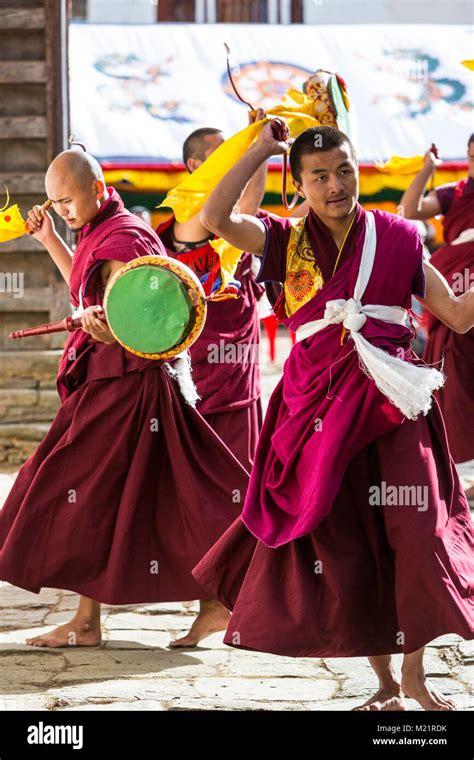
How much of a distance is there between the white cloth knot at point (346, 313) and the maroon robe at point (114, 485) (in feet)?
3.01

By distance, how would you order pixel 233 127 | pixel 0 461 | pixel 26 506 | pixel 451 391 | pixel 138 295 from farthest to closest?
pixel 233 127, pixel 0 461, pixel 451 391, pixel 26 506, pixel 138 295

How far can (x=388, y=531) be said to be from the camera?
3.54m

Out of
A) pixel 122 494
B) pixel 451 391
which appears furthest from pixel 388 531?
pixel 451 391

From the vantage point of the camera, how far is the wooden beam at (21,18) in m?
7.65

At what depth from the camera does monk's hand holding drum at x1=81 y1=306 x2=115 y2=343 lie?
4.17m

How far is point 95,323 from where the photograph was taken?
418 centimetres

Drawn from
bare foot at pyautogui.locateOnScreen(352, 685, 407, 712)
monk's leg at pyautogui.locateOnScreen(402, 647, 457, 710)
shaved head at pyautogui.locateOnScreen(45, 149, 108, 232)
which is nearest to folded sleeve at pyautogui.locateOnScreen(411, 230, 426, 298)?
monk's leg at pyautogui.locateOnScreen(402, 647, 457, 710)

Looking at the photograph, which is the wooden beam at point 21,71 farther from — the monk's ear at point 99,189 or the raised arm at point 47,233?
the monk's ear at point 99,189

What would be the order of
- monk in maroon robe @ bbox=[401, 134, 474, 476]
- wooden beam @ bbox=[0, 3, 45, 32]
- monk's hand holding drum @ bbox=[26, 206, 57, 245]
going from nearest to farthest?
monk's hand holding drum @ bbox=[26, 206, 57, 245]
monk in maroon robe @ bbox=[401, 134, 474, 476]
wooden beam @ bbox=[0, 3, 45, 32]

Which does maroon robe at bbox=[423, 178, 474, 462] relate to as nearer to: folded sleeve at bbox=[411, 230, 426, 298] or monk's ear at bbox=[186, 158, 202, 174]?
monk's ear at bbox=[186, 158, 202, 174]

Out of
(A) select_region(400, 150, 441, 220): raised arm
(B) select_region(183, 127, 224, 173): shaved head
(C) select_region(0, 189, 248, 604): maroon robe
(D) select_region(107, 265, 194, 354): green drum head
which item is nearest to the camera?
(D) select_region(107, 265, 194, 354): green drum head

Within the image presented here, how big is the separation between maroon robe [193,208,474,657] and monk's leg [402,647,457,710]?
48 mm

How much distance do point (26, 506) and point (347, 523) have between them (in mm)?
1282

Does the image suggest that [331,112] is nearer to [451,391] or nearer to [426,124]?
[451,391]
